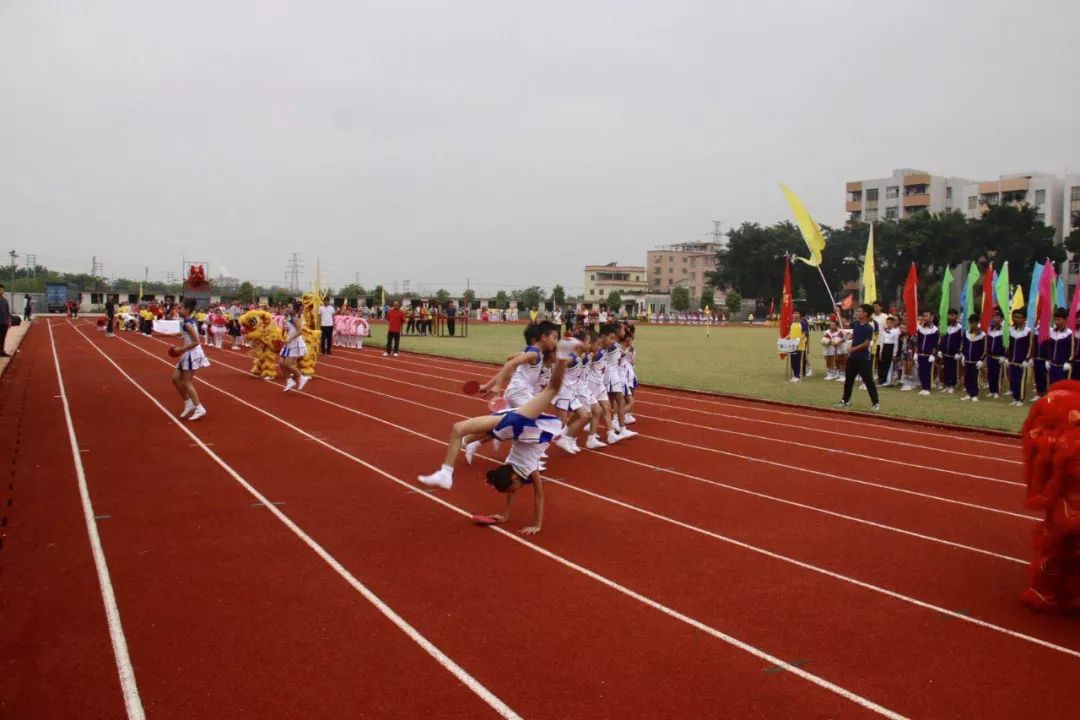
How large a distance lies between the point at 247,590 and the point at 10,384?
45.3 feet

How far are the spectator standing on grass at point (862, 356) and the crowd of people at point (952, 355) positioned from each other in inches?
0.6

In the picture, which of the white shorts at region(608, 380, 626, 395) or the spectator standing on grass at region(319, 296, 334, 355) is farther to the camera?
the spectator standing on grass at region(319, 296, 334, 355)

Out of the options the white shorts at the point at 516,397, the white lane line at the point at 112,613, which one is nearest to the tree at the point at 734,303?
the white shorts at the point at 516,397

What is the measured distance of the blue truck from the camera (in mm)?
62000

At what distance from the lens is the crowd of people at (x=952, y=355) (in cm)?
1427

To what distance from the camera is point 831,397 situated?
15664 millimetres

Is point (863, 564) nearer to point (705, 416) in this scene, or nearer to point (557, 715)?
point (557, 715)

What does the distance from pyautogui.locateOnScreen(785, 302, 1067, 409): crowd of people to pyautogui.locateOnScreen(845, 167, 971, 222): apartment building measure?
65.1m

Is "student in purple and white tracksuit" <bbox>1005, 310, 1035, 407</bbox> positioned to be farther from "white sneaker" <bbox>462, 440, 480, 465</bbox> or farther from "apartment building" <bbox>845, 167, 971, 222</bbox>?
"apartment building" <bbox>845, 167, 971, 222</bbox>

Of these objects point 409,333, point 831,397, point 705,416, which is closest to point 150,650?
point 705,416

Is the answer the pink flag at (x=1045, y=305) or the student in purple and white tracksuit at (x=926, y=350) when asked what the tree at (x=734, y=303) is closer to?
the student in purple and white tracksuit at (x=926, y=350)

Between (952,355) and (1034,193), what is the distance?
66204mm

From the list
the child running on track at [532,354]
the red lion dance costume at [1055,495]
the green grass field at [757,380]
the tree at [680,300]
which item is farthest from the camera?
the tree at [680,300]

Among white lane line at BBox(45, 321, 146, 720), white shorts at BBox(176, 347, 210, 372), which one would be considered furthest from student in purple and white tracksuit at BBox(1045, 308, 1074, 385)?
white lane line at BBox(45, 321, 146, 720)
